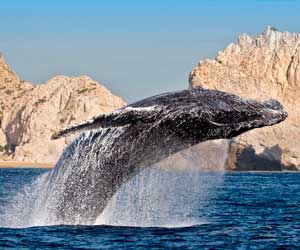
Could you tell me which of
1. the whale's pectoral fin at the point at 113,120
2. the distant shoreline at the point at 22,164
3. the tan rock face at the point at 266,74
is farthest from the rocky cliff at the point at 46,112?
the whale's pectoral fin at the point at 113,120

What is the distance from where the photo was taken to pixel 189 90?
14594mm

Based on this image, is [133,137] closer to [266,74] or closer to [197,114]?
[197,114]

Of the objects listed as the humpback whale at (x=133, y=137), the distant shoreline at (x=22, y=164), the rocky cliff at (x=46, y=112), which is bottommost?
the humpback whale at (x=133, y=137)

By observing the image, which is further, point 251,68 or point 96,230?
point 251,68

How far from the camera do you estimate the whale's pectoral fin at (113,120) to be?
13844mm

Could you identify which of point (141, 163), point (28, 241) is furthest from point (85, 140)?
point (28, 241)

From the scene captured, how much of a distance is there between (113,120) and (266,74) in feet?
269

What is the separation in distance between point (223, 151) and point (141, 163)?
188 centimetres

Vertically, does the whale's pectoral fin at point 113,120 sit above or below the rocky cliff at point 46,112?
below

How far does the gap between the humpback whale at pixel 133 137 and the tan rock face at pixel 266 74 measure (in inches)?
2841

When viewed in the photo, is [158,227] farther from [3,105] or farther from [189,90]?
[3,105]

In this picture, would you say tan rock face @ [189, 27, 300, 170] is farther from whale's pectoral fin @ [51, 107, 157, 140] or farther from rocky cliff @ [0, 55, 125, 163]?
whale's pectoral fin @ [51, 107, 157, 140]

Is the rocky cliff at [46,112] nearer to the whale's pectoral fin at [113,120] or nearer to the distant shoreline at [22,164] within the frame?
the distant shoreline at [22,164]

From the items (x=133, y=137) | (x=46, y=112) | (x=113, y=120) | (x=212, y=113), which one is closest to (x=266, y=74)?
(x=46, y=112)
